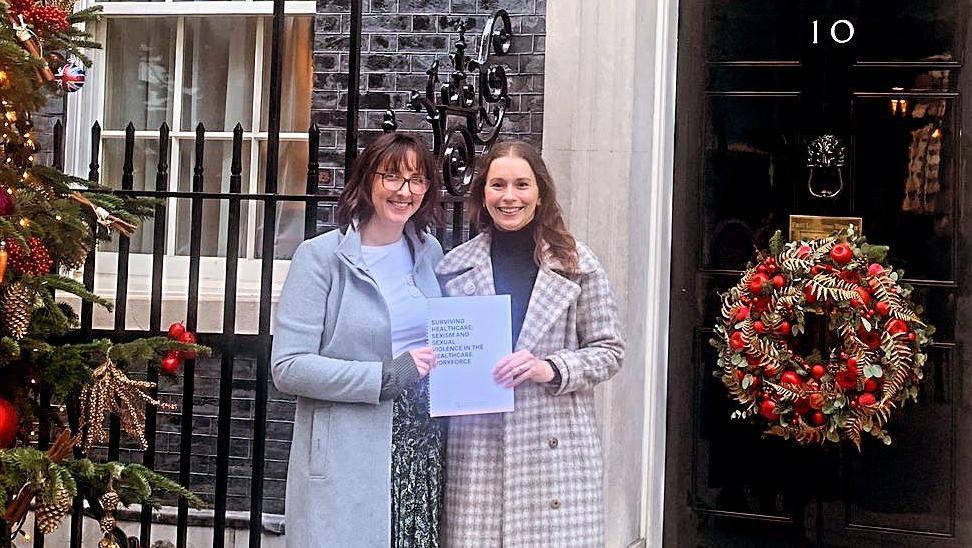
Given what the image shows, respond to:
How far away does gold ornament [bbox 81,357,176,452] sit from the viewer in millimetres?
3641

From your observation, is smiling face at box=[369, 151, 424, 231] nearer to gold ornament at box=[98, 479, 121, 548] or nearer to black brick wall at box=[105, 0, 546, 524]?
gold ornament at box=[98, 479, 121, 548]

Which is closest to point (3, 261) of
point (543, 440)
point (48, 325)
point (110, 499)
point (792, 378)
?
point (48, 325)

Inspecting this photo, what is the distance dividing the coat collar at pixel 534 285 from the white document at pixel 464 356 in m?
0.12

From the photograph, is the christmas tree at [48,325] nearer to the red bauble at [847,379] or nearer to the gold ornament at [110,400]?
the gold ornament at [110,400]

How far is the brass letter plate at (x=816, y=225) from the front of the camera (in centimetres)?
527

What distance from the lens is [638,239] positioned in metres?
5.19

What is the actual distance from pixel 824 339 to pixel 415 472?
2.22 metres

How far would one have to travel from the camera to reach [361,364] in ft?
11.0

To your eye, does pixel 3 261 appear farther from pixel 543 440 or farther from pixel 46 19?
pixel 543 440

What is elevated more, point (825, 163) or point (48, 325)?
point (825, 163)

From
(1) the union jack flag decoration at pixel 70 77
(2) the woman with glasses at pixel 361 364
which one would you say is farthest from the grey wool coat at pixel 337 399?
(1) the union jack flag decoration at pixel 70 77

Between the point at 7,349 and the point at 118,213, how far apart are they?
54 cm

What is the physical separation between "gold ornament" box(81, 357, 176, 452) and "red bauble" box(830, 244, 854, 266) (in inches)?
104

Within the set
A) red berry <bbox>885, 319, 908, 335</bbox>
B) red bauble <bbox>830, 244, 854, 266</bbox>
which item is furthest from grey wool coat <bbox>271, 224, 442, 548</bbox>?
red berry <bbox>885, 319, 908, 335</bbox>
